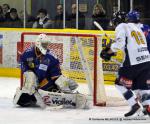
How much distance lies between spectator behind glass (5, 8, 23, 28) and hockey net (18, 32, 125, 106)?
3.74 m

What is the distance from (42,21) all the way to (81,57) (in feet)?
15.7

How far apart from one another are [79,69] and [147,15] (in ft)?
10.5

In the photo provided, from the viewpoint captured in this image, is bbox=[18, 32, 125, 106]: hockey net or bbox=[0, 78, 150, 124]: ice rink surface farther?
bbox=[18, 32, 125, 106]: hockey net

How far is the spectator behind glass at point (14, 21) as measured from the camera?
541 inches

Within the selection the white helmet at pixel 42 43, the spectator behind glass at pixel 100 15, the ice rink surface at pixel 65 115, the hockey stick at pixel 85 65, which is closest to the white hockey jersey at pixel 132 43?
the ice rink surface at pixel 65 115

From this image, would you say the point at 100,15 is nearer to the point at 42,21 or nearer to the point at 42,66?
the point at 42,21

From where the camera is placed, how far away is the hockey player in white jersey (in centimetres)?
683

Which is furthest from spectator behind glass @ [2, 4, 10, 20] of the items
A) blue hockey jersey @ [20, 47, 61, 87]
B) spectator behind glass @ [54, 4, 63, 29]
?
blue hockey jersey @ [20, 47, 61, 87]

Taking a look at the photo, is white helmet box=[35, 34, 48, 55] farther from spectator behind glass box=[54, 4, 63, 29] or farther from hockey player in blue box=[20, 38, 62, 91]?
spectator behind glass box=[54, 4, 63, 29]

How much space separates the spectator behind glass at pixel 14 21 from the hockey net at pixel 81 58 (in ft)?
12.3

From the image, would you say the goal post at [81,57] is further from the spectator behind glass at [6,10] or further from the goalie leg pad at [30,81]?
the spectator behind glass at [6,10]

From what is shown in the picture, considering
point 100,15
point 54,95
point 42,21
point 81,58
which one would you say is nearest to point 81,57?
point 81,58

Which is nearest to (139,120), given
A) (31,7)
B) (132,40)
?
(132,40)

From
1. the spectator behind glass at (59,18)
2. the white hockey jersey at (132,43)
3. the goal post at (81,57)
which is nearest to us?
the white hockey jersey at (132,43)
